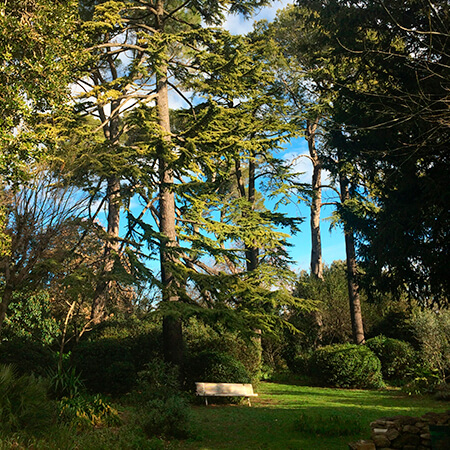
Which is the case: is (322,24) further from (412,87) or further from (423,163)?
(423,163)

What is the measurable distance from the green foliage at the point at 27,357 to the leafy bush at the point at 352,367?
10.9m

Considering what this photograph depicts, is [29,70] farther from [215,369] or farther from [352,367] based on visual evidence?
[352,367]

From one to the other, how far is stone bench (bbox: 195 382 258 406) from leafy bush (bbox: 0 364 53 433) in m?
5.32

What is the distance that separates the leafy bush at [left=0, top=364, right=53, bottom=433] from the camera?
696cm

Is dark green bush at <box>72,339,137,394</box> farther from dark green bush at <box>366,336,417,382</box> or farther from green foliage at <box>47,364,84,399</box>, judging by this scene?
dark green bush at <box>366,336,417,382</box>

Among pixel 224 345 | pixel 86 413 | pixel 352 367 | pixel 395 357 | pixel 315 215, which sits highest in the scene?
pixel 315 215

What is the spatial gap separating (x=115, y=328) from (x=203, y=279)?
4.61 metres

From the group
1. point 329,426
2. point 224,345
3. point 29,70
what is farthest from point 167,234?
point 329,426

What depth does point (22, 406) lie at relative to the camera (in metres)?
7.25

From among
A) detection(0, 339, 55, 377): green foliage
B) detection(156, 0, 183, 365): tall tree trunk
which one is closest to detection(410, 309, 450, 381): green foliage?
detection(156, 0, 183, 365): tall tree trunk

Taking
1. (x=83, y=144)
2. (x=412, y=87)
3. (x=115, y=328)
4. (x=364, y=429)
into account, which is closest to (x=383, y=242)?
(x=412, y=87)

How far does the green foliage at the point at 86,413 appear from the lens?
826 centimetres

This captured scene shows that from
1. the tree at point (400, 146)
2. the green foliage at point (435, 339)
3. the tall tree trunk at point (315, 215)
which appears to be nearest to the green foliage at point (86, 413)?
the tree at point (400, 146)

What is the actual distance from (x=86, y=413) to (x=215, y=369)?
554 centimetres
